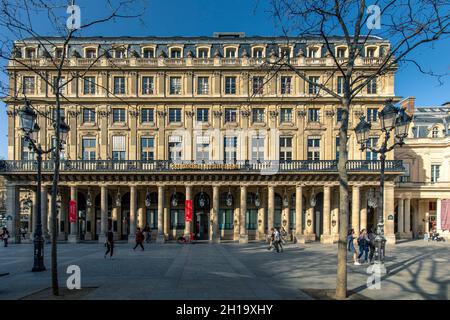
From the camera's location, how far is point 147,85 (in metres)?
37.3

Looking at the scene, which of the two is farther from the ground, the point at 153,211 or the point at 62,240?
the point at 153,211

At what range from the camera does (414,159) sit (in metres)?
42.8

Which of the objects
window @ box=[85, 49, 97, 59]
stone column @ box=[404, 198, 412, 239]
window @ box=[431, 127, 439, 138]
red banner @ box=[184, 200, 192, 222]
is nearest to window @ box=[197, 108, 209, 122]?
red banner @ box=[184, 200, 192, 222]

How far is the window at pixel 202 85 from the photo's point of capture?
37375 mm

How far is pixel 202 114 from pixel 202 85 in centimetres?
325

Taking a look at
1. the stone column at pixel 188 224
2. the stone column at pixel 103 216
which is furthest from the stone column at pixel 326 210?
the stone column at pixel 103 216

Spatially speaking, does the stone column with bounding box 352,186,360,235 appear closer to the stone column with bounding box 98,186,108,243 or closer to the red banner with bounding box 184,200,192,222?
the red banner with bounding box 184,200,192,222

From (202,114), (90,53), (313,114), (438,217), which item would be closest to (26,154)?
(90,53)

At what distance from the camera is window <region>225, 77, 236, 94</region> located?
123ft

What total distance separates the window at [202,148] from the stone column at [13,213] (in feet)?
62.7
